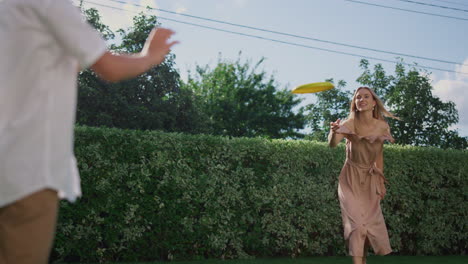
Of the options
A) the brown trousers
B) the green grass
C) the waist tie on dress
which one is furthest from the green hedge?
the brown trousers

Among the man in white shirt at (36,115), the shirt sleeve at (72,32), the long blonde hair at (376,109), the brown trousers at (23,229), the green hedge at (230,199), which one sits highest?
the long blonde hair at (376,109)

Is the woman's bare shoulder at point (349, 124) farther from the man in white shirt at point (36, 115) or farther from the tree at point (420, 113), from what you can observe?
the tree at point (420, 113)

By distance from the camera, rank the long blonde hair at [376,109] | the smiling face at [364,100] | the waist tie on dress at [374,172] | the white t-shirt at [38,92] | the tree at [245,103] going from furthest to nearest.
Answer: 1. the tree at [245,103]
2. the long blonde hair at [376,109]
3. the smiling face at [364,100]
4. the waist tie on dress at [374,172]
5. the white t-shirt at [38,92]

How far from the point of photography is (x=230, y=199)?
932 cm

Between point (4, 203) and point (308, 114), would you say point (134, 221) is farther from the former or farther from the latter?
point (308, 114)

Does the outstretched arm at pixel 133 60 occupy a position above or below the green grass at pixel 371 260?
above

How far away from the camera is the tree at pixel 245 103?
44.4 meters

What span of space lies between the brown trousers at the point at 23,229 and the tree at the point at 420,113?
94.8 feet

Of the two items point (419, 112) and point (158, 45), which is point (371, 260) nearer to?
point (158, 45)

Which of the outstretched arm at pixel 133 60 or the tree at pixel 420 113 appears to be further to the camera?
the tree at pixel 420 113

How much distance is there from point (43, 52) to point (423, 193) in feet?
34.8

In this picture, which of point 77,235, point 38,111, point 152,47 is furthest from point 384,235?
point 38,111

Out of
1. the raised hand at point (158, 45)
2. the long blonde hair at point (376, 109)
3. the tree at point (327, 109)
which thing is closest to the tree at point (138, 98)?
Result: the tree at point (327, 109)

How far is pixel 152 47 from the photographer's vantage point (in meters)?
2.29
